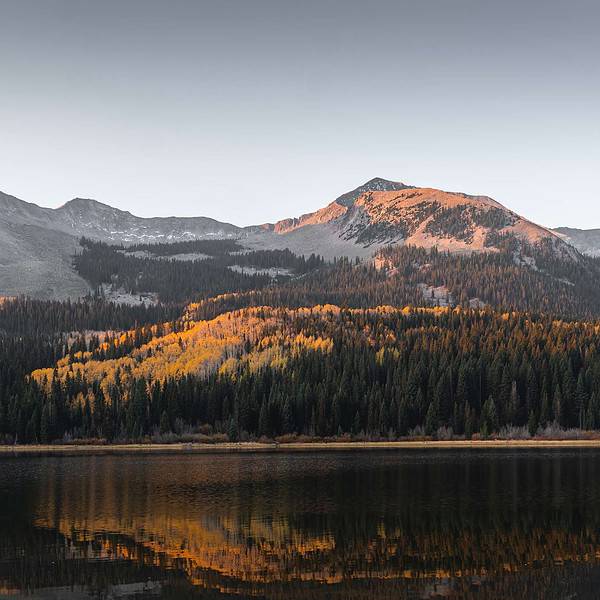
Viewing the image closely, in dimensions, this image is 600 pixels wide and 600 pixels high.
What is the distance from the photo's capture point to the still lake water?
183 ft

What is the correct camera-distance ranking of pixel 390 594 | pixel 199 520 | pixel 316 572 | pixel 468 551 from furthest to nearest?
pixel 199 520 < pixel 468 551 < pixel 316 572 < pixel 390 594

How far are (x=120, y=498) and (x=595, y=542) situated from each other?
54.3 metres

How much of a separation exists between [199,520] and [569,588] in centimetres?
3906

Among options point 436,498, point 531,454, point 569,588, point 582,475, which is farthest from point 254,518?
point 531,454

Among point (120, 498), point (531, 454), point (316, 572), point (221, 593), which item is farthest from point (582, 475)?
point (221, 593)

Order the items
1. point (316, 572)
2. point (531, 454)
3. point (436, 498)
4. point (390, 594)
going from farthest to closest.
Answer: point (531, 454)
point (436, 498)
point (316, 572)
point (390, 594)

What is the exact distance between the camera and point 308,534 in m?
73.8

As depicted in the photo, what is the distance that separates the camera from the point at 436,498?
93.6m

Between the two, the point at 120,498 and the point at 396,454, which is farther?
the point at 396,454

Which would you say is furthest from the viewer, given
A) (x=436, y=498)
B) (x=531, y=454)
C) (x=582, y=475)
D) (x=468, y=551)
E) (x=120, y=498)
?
(x=531, y=454)

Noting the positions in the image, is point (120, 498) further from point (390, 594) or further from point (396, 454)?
point (396, 454)

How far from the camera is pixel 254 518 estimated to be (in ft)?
275

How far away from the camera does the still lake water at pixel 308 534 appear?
183ft

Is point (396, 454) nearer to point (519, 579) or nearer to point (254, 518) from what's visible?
point (254, 518)
